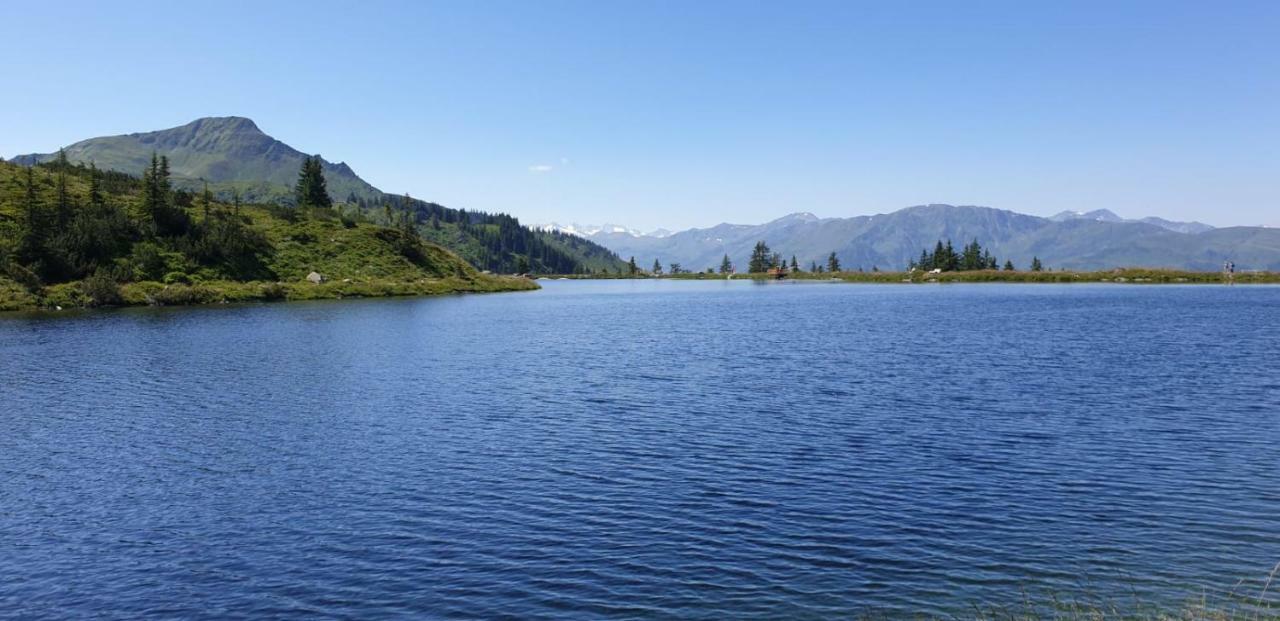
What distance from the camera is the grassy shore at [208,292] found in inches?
4552

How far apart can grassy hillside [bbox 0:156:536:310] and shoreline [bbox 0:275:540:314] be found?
0.22m

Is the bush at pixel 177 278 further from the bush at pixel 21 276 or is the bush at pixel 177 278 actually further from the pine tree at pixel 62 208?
the bush at pixel 21 276

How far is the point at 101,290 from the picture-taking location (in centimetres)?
12125

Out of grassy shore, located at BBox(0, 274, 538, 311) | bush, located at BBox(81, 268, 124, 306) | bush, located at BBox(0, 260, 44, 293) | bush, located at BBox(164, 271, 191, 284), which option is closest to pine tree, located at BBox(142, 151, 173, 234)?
bush, located at BBox(164, 271, 191, 284)

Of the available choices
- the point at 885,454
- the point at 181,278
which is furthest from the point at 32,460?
the point at 181,278

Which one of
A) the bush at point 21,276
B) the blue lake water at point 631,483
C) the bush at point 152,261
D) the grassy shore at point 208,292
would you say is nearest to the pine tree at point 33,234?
the bush at point 21,276

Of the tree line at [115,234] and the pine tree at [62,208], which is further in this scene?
the pine tree at [62,208]

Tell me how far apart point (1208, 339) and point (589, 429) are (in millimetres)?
66502

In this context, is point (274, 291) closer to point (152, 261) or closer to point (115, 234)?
point (152, 261)

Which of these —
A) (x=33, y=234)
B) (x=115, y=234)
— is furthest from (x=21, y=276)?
(x=115, y=234)

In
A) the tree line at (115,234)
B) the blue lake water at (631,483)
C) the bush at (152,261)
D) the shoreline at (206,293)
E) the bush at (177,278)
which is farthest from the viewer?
the bush at (177,278)

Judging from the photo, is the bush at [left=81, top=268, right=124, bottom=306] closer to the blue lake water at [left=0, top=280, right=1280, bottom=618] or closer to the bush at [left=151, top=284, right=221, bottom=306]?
the bush at [left=151, top=284, right=221, bottom=306]

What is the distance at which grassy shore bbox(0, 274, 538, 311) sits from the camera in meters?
116

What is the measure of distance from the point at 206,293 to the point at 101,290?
53.2 feet
